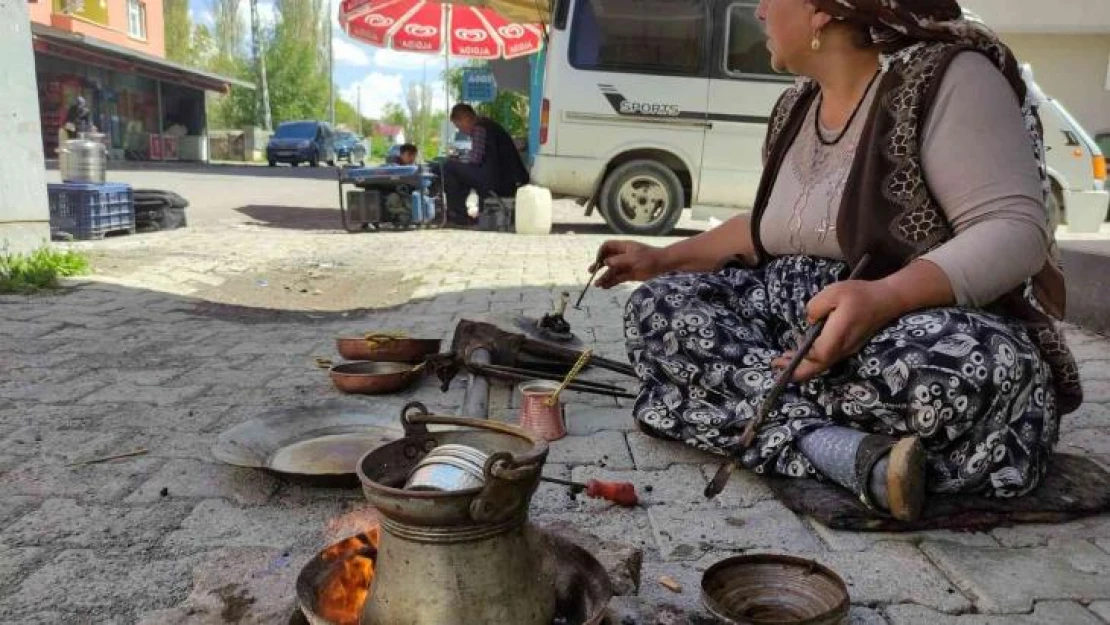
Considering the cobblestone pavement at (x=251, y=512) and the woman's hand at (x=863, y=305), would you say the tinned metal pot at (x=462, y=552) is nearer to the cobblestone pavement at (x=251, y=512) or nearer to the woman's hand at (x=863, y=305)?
the cobblestone pavement at (x=251, y=512)

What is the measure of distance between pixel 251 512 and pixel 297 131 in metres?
32.3

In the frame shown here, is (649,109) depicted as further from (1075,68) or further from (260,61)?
(260,61)

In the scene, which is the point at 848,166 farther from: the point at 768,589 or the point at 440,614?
the point at 440,614

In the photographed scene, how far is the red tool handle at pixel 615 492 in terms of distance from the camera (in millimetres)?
2227

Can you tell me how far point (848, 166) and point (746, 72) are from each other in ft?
23.4

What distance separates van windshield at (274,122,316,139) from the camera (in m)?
32.1

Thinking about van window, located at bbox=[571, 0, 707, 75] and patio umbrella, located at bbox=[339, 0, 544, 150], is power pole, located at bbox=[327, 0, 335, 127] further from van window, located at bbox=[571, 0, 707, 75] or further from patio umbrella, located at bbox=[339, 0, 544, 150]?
van window, located at bbox=[571, 0, 707, 75]

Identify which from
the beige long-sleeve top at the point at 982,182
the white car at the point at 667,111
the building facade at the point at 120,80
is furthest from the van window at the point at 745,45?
the building facade at the point at 120,80

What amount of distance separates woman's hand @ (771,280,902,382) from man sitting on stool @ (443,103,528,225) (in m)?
8.72

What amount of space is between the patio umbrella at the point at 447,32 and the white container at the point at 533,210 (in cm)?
517

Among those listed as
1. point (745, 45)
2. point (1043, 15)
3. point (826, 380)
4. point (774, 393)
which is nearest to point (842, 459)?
point (826, 380)

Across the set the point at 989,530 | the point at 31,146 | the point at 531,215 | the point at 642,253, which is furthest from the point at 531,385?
the point at 531,215

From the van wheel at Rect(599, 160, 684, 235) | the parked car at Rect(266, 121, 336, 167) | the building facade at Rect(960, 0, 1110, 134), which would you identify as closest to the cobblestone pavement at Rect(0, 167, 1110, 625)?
the van wheel at Rect(599, 160, 684, 235)

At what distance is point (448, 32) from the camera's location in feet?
47.4
